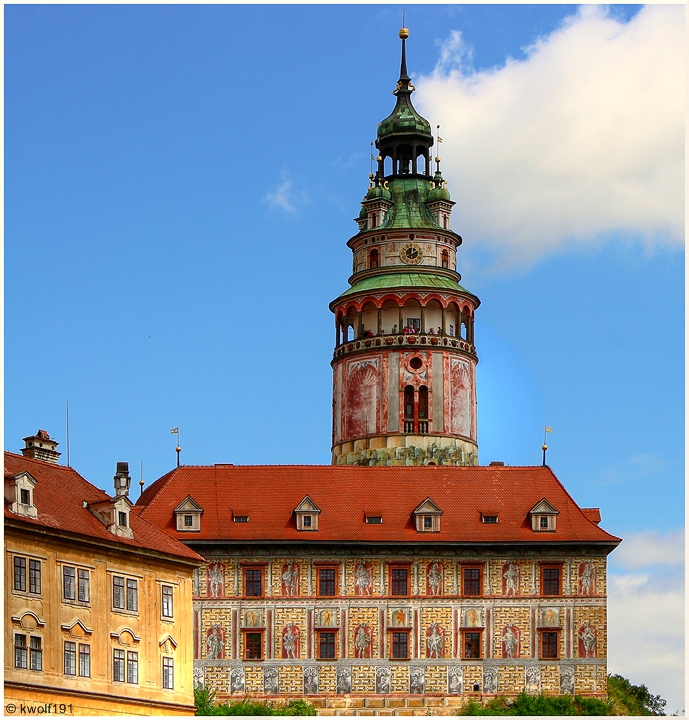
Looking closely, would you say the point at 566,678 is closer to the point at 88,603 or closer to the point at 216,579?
the point at 216,579

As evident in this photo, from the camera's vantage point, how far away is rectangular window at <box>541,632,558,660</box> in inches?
3511

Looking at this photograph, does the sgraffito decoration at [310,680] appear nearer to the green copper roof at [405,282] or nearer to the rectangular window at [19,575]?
the rectangular window at [19,575]

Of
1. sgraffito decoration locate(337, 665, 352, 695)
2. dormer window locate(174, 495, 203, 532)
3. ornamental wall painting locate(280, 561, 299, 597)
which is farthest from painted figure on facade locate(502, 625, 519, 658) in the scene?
dormer window locate(174, 495, 203, 532)

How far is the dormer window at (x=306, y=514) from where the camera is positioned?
90250mm

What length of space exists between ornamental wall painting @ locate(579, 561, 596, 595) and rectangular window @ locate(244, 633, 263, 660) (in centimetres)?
1274

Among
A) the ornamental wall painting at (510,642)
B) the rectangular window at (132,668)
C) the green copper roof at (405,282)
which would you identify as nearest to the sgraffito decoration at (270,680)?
the ornamental wall painting at (510,642)

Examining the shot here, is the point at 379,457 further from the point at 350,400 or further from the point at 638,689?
the point at 638,689

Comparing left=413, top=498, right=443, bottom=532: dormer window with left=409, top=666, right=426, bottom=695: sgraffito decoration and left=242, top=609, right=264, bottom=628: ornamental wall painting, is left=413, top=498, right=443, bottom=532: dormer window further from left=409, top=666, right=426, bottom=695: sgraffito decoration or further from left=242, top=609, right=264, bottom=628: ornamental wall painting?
left=242, top=609, right=264, bottom=628: ornamental wall painting

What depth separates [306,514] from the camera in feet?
297

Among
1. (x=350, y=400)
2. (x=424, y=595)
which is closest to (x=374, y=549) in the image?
(x=424, y=595)

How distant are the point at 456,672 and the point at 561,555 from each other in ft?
20.6

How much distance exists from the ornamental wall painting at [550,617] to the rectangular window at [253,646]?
36.2 ft

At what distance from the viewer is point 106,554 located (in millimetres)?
74438

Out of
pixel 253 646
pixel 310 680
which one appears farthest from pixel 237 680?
pixel 310 680
